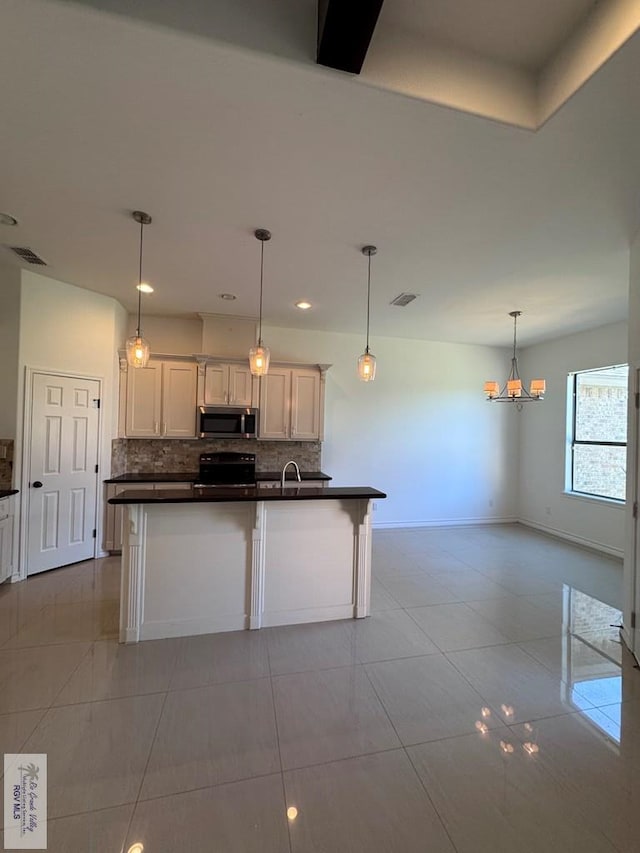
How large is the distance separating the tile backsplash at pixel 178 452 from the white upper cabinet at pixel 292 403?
32 centimetres

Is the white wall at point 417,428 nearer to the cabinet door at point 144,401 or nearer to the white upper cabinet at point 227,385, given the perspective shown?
the white upper cabinet at point 227,385

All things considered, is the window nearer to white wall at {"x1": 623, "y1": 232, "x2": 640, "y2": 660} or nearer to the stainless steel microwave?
white wall at {"x1": 623, "y1": 232, "x2": 640, "y2": 660}

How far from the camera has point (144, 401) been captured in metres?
4.66

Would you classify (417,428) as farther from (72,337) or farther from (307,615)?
(72,337)

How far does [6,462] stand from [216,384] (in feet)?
7.44

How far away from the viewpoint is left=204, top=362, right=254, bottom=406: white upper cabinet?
15.4 ft

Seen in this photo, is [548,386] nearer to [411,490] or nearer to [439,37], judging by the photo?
[411,490]

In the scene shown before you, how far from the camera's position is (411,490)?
585 cm

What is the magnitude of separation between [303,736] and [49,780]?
111cm

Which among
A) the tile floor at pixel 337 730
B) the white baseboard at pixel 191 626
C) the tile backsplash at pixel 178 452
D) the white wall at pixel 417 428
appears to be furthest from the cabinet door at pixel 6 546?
the white wall at pixel 417 428

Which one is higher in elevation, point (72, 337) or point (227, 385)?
point (72, 337)

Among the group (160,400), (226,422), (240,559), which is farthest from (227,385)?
(240,559)

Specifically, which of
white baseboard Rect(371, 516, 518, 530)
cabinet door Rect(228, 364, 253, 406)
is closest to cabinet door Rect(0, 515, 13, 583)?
cabinet door Rect(228, 364, 253, 406)

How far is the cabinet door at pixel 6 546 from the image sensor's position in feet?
11.0
